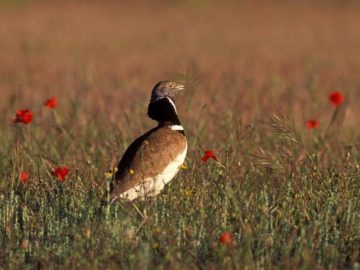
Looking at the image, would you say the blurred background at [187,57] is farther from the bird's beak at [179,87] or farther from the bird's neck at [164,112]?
the bird's neck at [164,112]

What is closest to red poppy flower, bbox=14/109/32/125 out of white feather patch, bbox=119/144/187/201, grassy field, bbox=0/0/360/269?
grassy field, bbox=0/0/360/269

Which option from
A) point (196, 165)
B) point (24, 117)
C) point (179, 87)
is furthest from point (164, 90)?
point (24, 117)

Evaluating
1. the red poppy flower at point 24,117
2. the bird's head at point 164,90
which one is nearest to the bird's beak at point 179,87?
the bird's head at point 164,90

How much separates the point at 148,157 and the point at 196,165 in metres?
0.73

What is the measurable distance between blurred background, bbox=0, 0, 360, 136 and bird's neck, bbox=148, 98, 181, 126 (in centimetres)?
37

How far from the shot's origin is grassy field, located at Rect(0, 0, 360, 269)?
15.8ft

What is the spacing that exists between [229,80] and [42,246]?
8623 millimetres

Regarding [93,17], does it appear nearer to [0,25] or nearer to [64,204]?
[0,25]

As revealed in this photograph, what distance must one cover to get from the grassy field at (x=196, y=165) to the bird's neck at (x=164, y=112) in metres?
0.34

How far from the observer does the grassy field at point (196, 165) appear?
483 cm

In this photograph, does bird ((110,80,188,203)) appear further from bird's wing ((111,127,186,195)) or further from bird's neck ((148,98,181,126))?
bird's neck ((148,98,181,126))

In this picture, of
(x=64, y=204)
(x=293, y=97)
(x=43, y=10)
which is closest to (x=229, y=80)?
(x=293, y=97)

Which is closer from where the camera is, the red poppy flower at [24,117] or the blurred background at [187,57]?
the red poppy flower at [24,117]

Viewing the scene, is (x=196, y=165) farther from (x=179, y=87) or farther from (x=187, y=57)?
(x=187, y=57)
